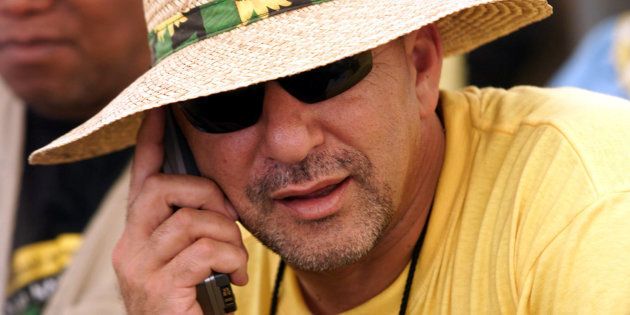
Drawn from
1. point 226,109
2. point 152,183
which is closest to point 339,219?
point 226,109

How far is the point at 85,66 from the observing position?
4172 mm

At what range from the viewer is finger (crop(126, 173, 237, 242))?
288 centimetres

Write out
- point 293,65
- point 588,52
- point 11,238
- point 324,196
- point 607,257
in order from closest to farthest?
point 607,257 < point 293,65 < point 324,196 < point 11,238 < point 588,52

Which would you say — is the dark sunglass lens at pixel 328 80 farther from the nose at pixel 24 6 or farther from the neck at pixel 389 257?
the nose at pixel 24 6

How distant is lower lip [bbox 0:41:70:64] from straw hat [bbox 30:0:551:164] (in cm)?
149

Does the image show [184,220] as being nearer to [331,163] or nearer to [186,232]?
[186,232]

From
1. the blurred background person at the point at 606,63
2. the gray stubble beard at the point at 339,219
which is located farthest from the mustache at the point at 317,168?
the blurred background person at the point at 606,63

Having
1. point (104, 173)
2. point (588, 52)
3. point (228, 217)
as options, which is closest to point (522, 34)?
point (588, 52)

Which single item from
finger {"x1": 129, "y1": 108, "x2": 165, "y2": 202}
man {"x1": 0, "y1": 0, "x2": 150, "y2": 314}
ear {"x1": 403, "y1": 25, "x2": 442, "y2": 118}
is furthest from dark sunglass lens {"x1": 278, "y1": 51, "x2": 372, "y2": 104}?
man {"x1": 0, "y1": 0, "x2": 150, "y2": 314}

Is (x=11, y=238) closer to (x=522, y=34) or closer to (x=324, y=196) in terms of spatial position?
(x=324, y=196)

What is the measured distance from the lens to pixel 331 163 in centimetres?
257

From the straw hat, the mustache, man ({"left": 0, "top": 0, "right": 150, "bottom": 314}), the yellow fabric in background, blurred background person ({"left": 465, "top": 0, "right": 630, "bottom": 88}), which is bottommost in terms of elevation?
blurred background person ({"left": 465, "top": 0, "right": 630, "bottom": 88})

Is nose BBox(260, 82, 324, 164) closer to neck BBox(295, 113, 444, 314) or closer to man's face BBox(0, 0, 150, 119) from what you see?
neck BBox(295, 113, 444, 314)

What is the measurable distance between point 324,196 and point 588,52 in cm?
363
